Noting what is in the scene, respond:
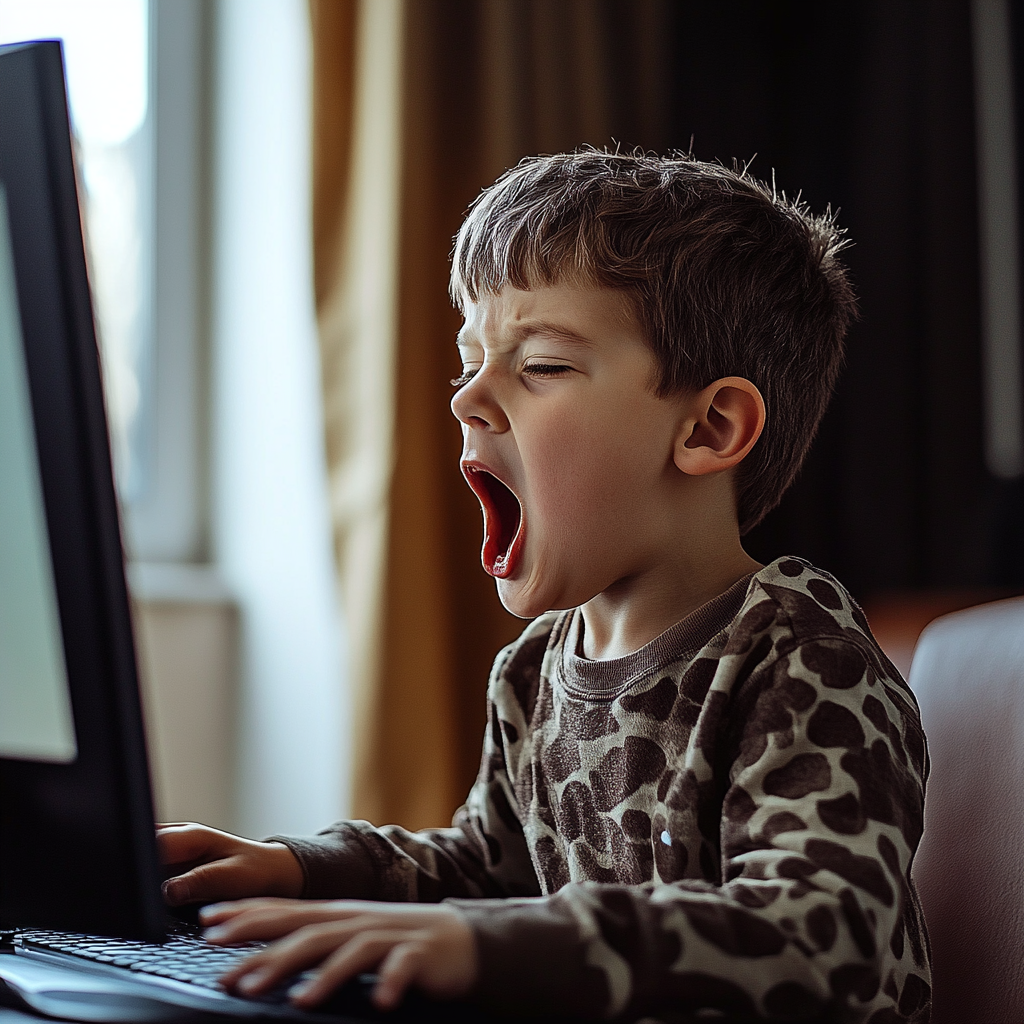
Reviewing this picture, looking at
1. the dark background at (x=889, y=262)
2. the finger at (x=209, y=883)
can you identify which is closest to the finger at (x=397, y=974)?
the finger at (x=209, y=883)

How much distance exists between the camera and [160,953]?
59cm

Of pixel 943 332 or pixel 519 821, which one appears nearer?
pixel 519 821

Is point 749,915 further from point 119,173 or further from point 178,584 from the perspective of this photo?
point 119,173

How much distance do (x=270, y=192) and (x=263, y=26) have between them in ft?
0.92

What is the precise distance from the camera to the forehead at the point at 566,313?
84cm

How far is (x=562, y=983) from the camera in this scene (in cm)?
47

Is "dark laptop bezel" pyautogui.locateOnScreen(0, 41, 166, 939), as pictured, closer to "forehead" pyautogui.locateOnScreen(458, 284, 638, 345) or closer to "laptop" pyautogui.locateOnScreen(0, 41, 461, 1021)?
"laptop" pyautogui.locateOnScreen(0, 41, 461, 1021)

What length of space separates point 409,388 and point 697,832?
122cm

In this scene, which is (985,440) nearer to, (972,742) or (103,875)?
(972,742)

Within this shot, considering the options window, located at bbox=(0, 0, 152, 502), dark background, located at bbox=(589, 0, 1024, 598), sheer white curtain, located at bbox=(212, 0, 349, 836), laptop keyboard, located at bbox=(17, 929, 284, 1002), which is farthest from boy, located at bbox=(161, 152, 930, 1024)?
dark background, located at bbox=(589, 0, 1024, 598)

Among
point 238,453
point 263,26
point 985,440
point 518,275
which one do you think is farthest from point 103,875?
point 985,440

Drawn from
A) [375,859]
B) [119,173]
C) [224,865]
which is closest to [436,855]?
[375,859]

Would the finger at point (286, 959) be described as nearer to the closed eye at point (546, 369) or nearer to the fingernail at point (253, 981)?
the fingernail at point (253, 981)

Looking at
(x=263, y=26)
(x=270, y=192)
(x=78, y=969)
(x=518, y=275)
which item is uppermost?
(x=263, y=26)
